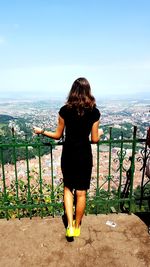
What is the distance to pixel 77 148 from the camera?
326cm

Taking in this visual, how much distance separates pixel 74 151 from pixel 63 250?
1.28 metres

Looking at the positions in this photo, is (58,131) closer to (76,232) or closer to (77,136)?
(77,136)

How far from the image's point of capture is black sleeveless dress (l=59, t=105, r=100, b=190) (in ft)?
10.3

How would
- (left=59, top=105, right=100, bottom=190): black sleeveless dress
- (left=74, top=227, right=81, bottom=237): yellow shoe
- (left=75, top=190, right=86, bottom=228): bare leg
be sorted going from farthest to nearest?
1. (left=74, top=227, right=81, bottom=237): yellow shoe
2. (left=75, top=190, right=86, bottom=228): bare leg
3. (left=59, top=105, right=100, bottom=190): black sleeveless dress

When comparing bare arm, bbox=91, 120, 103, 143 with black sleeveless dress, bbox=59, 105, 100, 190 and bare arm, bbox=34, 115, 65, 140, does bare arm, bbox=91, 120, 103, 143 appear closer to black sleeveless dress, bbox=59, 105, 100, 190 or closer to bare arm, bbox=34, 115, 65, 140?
black sleeveless dress, bbox=59, 105, 100, 190

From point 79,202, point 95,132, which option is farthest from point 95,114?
point 79,202

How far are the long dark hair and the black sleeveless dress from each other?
67 millimetres

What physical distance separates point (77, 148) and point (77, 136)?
0.51 feet

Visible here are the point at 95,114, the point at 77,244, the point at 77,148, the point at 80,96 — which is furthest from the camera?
the point at 77,244

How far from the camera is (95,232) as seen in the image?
148 inches

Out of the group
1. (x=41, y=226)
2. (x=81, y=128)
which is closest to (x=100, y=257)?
(x=41, y=226)

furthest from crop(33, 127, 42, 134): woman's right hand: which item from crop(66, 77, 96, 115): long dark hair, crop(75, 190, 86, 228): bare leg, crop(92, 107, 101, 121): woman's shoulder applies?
crop(75, 190, 86, 228): bare leg

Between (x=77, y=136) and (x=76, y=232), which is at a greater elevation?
(x=77, y=136)

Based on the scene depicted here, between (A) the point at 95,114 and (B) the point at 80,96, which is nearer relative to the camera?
(B) the point at 80,96
